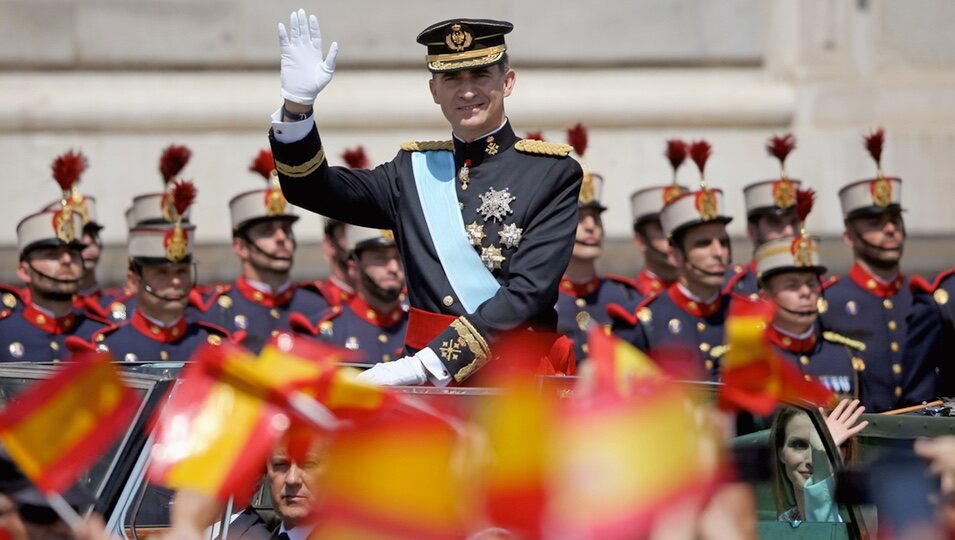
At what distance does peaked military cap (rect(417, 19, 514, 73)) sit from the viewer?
17.0 feet

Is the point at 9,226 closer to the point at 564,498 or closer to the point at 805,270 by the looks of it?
the point at 805,270

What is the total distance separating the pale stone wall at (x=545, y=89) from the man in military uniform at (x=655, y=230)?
0.61 m

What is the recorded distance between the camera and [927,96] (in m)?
10.5

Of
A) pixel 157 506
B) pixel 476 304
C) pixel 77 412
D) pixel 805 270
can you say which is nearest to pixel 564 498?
pixel 77 412

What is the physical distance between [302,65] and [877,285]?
4493 millimetres

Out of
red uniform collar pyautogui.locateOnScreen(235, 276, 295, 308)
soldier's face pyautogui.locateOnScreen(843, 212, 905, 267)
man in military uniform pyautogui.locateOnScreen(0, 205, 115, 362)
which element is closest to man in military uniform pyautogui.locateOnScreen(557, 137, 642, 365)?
soldier's face pyautogui.locateOnScreen(843, 212, 905, 267)

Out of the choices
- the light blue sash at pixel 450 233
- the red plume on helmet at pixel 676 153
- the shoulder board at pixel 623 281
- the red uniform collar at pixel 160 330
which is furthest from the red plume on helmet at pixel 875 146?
the light blue sash at pixel 450 233

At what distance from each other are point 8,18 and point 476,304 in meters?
5.82

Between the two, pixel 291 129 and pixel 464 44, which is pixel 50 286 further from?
pixel 464 44

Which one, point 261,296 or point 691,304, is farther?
point 261,296

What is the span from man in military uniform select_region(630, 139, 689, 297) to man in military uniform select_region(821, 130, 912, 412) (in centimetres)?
77

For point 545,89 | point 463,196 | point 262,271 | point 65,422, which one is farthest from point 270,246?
point 65,422

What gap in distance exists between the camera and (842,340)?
841cm

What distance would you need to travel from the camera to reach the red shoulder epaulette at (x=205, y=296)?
8930 mm
